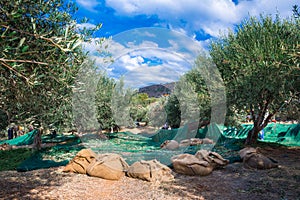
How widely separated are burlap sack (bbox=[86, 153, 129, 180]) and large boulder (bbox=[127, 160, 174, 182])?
301 millimetres

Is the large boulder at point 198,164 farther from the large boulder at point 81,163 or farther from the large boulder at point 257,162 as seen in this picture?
the large boulder at point 81,163

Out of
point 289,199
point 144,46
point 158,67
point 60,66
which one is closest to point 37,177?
point 60,66

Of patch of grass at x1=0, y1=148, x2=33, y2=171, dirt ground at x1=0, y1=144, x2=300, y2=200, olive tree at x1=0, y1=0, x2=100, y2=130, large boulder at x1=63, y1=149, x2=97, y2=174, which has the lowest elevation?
dirt ground at x1=0, y1=144, x2=300, y2=200

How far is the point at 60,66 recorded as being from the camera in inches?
136

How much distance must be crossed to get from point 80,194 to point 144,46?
8.02 metres

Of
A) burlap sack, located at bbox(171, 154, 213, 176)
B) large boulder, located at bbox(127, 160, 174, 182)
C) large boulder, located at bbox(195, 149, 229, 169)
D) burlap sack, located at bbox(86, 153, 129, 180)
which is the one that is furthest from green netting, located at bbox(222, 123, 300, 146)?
burlap sack, located at bbox(86, 153, 129, 180)

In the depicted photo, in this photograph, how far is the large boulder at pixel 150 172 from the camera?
262 inches

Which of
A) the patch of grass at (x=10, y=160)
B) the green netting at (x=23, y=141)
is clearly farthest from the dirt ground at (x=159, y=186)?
the green netting at (x=23, y=141)

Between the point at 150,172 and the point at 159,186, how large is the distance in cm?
61

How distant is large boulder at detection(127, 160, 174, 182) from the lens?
6643mm

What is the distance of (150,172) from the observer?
263 inches

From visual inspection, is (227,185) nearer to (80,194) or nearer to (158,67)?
(80,194)

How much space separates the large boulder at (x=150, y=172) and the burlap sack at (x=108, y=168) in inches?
11.8

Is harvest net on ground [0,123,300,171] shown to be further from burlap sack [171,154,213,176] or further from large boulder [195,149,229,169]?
burlap sack [171,154,213,176]
